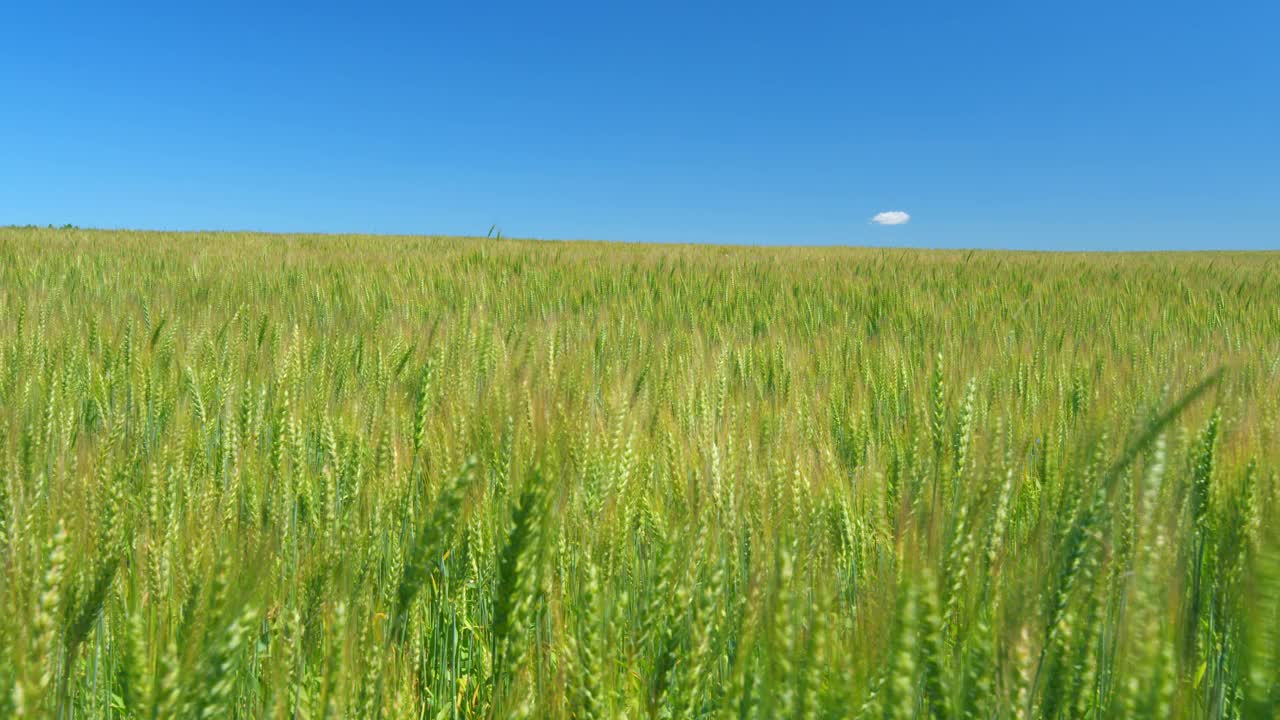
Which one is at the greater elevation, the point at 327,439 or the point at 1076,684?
the point at 327,439

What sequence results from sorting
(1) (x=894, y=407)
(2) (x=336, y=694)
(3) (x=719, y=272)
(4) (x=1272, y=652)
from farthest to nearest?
(3) (x=719, y=272)
(1) (x=894, y=407)
(2) (x=336, y=694)
(4) (x=1272, y=652)

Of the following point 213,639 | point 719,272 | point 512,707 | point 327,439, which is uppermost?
point 719,272

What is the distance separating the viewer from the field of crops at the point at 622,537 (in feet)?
1.84

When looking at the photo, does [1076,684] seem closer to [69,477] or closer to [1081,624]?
[1081,624]

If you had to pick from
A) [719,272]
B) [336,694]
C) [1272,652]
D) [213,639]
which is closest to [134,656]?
[213,639]

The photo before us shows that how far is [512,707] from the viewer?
0.71 m

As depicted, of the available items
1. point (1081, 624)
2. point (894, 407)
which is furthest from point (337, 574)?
point (894, 407)

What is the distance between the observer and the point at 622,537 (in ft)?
3.21

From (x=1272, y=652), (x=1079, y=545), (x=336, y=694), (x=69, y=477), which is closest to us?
(x=1272, y=652)

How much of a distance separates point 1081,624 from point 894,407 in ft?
Result: 4.64

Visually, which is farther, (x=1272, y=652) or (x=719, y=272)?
(x=719, y=272)

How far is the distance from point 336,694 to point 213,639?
11 cm

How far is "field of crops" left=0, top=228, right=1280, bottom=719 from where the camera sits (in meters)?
0.56

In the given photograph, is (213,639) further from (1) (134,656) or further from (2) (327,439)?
(2) (327,439)
